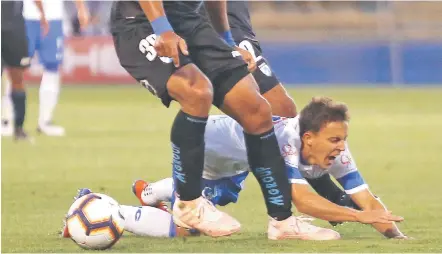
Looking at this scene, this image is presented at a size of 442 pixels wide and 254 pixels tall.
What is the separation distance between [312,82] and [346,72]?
2.65 ft

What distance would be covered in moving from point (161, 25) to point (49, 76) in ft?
29.3

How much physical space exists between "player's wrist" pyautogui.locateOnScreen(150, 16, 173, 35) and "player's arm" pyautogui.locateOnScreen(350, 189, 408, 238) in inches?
55.9

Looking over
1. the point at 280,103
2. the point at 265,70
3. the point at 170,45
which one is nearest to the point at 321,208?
the point at 170,45

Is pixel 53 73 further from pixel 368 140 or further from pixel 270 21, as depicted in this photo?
pixel 270 21

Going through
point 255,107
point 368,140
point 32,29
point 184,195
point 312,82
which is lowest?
point 312,82

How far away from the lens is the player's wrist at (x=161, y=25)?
18.9 feet

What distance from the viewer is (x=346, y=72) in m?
25.8

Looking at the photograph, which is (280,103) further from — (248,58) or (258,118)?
(258,118)

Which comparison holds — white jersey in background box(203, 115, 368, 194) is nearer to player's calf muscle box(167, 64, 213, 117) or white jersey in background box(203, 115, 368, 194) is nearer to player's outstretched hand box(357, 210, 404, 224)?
player's outstretched hand box(357, 210, 404, 224)

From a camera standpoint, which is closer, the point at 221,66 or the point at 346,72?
the point at 221,66

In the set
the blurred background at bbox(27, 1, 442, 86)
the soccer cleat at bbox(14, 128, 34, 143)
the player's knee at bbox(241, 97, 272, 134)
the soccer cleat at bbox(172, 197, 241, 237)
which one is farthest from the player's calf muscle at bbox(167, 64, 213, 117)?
the blurred background at bbox(27, 1, 442, 86)

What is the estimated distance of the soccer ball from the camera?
19.6 feet

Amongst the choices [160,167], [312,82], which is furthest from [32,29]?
[312,82]

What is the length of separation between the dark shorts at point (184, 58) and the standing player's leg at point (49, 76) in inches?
319
